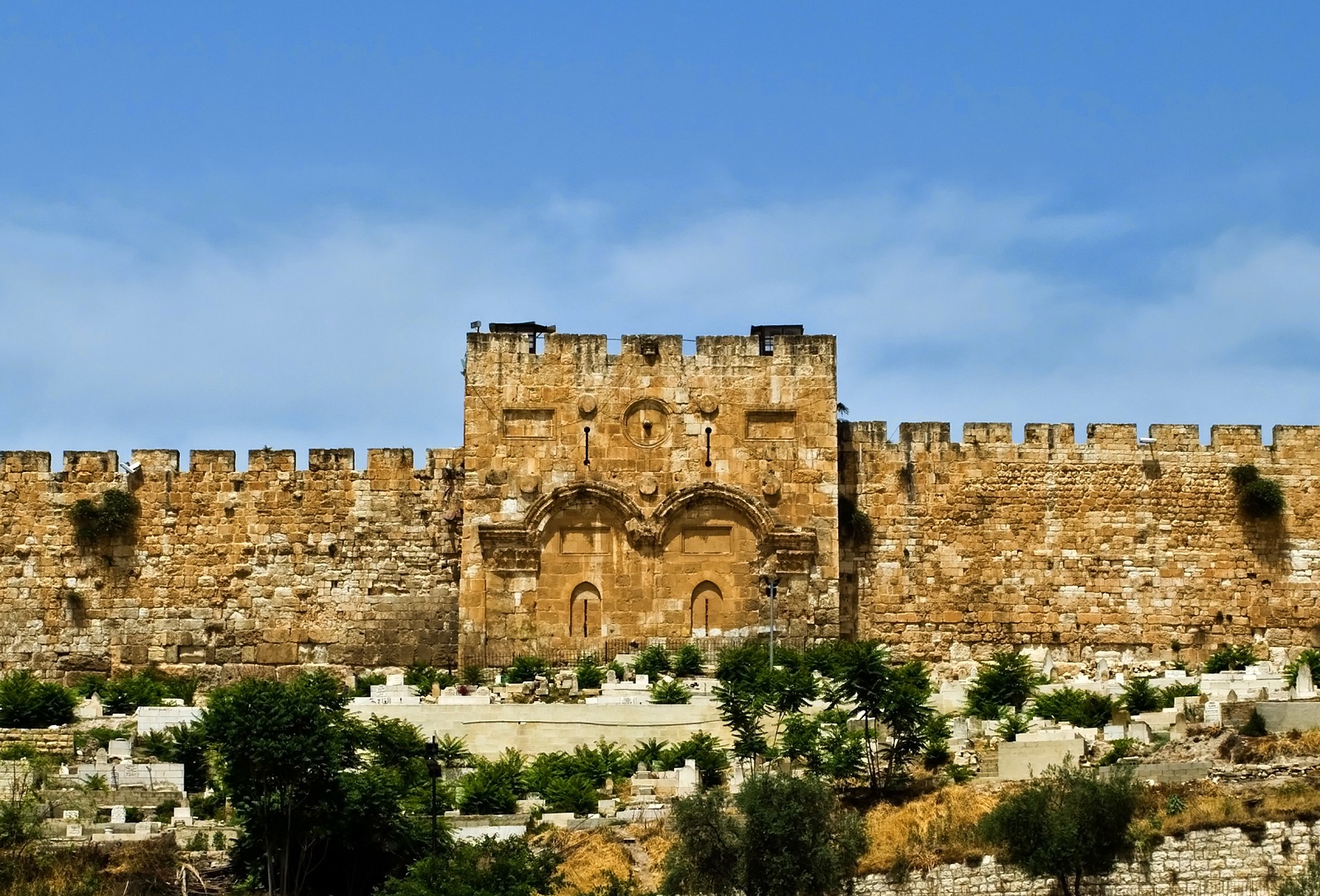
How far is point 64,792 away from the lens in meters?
33.8

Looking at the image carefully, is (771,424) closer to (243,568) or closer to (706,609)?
(706,609)

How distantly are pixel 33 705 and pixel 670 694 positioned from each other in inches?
345

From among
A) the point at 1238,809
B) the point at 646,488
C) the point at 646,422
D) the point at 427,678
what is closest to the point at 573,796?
the point at 427,678

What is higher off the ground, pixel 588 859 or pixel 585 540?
pixel 585 540

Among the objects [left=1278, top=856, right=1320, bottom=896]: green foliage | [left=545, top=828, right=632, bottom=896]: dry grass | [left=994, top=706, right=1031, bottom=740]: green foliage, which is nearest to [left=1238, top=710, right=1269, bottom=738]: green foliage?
[left=994, top=706, right=1031, bottom=740]: green foliage

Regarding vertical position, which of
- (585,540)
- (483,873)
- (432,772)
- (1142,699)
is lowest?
(483,873)

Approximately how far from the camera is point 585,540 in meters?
41.3

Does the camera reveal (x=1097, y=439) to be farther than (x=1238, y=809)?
Yes

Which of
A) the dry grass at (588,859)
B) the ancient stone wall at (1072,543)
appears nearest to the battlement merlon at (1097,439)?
the ancient stone wall at (1072,543)

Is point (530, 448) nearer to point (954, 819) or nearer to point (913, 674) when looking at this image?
point (913, 674)

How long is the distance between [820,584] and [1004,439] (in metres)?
3.91

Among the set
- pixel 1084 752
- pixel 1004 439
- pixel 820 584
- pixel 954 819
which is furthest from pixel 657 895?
pixel 1004 439

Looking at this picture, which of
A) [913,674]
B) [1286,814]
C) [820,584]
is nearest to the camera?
[1286,814]

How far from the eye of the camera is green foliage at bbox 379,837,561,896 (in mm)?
29578
